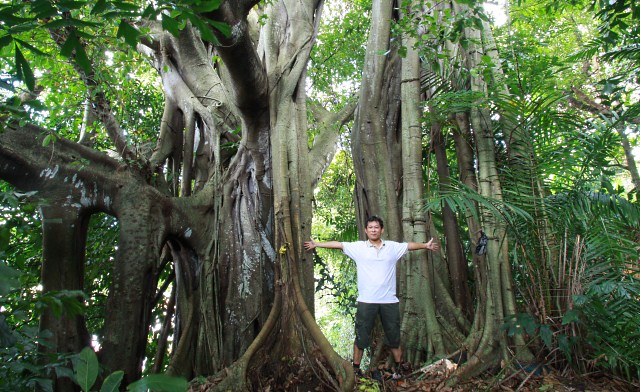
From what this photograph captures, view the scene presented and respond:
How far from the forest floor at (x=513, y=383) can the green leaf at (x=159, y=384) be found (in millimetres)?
2513

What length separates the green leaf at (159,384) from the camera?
111 centimetres

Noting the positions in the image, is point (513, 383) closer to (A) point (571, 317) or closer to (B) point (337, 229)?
(A) point (571, 317)

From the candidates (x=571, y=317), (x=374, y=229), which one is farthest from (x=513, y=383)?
(x=374, y=229)

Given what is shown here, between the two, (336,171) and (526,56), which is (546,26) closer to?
(526,56)

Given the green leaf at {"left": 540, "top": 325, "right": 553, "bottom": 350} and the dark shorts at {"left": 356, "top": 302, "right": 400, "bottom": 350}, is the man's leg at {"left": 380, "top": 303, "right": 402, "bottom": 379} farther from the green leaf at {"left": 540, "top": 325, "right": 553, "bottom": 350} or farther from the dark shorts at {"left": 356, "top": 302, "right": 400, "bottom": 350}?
the green leaf at {"left": 540, "top": 325, "right": 553, "bottom": 350}

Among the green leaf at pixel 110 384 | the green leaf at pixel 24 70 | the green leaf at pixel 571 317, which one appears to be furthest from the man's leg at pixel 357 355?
the green leaf at pixel 24 70

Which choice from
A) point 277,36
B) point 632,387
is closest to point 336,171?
point 277,36

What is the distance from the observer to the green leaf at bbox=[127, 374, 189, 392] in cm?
111

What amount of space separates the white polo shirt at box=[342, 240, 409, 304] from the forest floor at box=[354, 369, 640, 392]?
56 cm

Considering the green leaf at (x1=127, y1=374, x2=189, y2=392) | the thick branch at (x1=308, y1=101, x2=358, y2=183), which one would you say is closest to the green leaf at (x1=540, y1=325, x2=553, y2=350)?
the green leaf at (x1=127, y1=374, x2=189, y2=392)

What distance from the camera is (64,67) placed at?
6.01 metres

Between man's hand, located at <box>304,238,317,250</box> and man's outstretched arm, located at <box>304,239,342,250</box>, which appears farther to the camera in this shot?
man's hand, located at <box>304,238,317,250</box>

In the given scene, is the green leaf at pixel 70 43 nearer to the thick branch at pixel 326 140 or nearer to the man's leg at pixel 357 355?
the man's leg at pixel 357 355

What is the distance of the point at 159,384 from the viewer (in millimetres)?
1116
